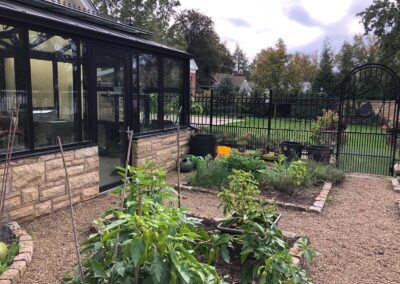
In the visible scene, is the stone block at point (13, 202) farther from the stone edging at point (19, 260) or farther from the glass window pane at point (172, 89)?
the glass window pane at point (172, 89)

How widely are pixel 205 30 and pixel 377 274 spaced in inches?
1710

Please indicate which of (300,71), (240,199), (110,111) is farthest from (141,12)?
(240,199)

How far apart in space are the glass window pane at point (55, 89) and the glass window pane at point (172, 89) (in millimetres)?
2459

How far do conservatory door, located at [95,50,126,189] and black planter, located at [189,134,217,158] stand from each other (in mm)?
2485

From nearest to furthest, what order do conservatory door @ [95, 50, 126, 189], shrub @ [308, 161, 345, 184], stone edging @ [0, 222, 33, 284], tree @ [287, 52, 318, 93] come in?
1. stone edging @ [0, 222, 33, 284]
2. conservatory door @ [95, 50, 126, 189]
3. shrub @ [308, 161, 345, 184]
4. tree @ [287, 52, 318, 93]

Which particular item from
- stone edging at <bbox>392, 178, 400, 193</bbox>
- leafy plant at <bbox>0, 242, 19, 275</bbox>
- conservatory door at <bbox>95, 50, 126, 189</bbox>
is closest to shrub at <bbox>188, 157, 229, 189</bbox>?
conservatory door at <bbox>95, 50, 126, 189</bbox>

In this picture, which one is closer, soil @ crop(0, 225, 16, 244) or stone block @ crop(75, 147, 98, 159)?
soil @ crop(0, 225, 16, 244)

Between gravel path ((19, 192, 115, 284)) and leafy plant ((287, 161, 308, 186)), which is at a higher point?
leafy plant ((287, 161, 308, 186))

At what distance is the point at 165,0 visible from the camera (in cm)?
2872

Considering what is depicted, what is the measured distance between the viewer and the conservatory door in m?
5.42

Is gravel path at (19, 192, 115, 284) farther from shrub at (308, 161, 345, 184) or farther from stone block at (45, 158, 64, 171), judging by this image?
shrub at (308, 161, 345, 184)

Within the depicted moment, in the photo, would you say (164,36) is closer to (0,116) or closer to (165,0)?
(165,0)

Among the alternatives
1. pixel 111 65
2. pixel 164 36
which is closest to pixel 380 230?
pixel 111 65

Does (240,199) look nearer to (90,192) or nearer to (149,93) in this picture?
(90,192)
